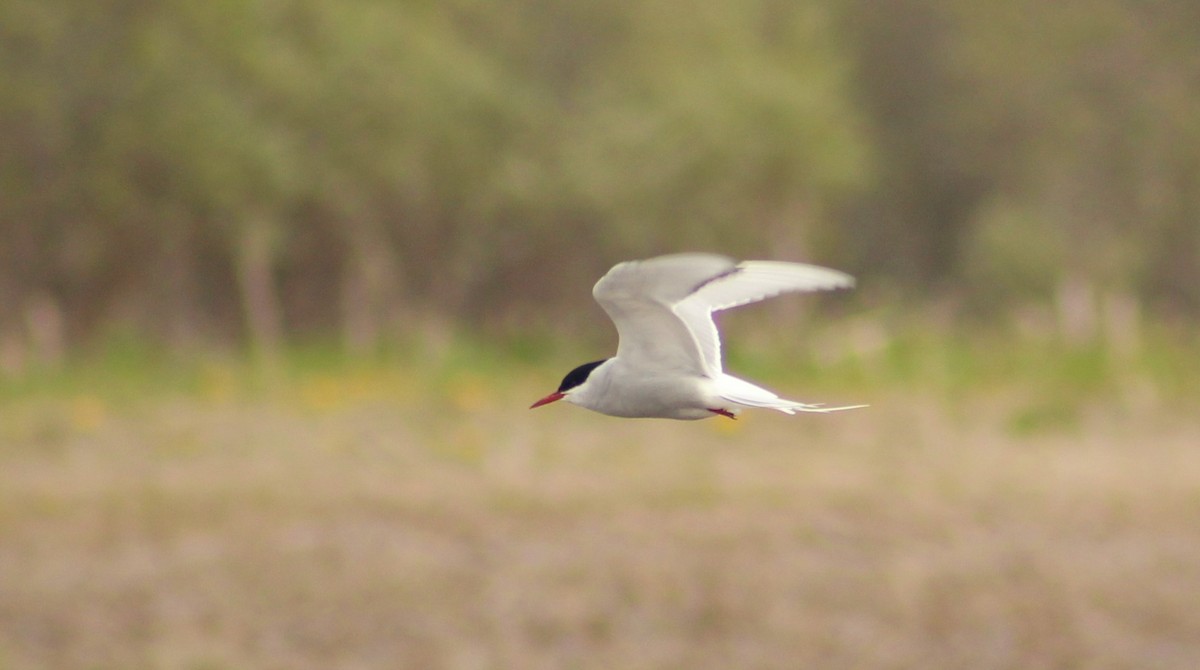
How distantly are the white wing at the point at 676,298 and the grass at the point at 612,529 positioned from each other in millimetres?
7322

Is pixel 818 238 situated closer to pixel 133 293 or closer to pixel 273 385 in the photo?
pixel 133 293

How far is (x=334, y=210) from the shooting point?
2327cm

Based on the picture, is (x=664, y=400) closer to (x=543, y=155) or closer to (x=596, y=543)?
(x=596, y=543)

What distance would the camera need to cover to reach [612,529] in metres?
12.0

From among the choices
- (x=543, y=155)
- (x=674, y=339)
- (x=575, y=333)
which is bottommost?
(x=674, y=339)

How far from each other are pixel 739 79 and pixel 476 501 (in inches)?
595

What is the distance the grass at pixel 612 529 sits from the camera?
33.9 ft

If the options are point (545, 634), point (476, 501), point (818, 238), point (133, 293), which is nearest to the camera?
point (545, 634)

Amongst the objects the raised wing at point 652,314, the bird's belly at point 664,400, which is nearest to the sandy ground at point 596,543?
the raised wing at point 652,314

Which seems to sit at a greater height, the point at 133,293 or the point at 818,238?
the point at 818,238

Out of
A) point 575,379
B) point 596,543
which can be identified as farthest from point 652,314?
point 596,543

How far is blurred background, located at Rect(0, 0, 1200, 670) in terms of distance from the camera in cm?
1073

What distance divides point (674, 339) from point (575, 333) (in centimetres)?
1985

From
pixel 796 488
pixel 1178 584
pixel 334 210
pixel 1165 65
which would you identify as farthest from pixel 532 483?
pixel 1165 65
